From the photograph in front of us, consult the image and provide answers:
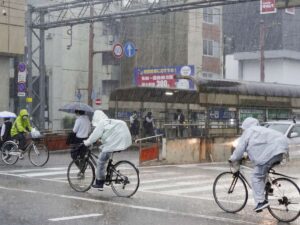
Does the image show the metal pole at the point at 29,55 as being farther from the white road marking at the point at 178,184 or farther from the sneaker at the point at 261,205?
the sneaker at the point at 261,205

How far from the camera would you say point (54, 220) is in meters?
8.88

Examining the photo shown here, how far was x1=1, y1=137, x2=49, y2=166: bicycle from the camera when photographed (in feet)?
59.6

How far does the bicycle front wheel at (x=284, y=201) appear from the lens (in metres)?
9.07

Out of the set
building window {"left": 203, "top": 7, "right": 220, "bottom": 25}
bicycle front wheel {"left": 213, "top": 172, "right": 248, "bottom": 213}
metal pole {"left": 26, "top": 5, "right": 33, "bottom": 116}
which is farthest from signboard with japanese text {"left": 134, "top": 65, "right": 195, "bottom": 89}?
bicycle front wheel {"left": 213, "top": 172, "right": 248, "bottom": 213}

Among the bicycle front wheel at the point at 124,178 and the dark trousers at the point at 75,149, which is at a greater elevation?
the dark trousers at the point at 75,149

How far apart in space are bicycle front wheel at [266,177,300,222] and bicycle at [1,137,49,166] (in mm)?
10269

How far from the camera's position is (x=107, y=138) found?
37.4ft

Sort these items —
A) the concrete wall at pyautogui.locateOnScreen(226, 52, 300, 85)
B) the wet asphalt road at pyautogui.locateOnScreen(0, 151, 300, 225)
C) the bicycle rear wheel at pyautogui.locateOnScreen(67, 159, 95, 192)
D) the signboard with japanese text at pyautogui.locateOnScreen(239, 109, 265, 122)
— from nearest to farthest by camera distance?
the wet asphalt road at pyautogui.locateOnScreen(0, 151, 300, 225) < the bicycle rear wheel at pyautogui.locateOnScreen(67, 159, 95, 192) < the signboard with japanese text at pyautogui.locateOnScreen(239, 109, 265, 122) < the concrete wall at pyautogui.locateOnScreen(226, 52, 300, 85)

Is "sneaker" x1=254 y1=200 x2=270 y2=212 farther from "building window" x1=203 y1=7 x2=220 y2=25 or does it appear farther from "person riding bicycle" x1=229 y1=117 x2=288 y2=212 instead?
"building window" x1=203 y1=7 x2=220 y2=25

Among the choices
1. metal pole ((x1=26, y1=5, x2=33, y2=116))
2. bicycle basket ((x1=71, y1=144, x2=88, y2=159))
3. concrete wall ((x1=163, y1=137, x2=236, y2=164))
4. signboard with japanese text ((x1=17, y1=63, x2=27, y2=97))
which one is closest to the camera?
bicycle basket ((x1=71, y1=144, x2=88, y2=159))

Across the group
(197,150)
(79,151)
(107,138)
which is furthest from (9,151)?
(107,138)

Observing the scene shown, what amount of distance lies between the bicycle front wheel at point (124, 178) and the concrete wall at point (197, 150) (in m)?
7.97

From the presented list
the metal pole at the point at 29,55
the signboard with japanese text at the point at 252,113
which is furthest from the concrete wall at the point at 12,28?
the signboard with japanese text at the point at 252,113

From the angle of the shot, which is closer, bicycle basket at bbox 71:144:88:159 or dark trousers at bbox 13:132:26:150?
bicycle basket at bbox 71:144:88:159
